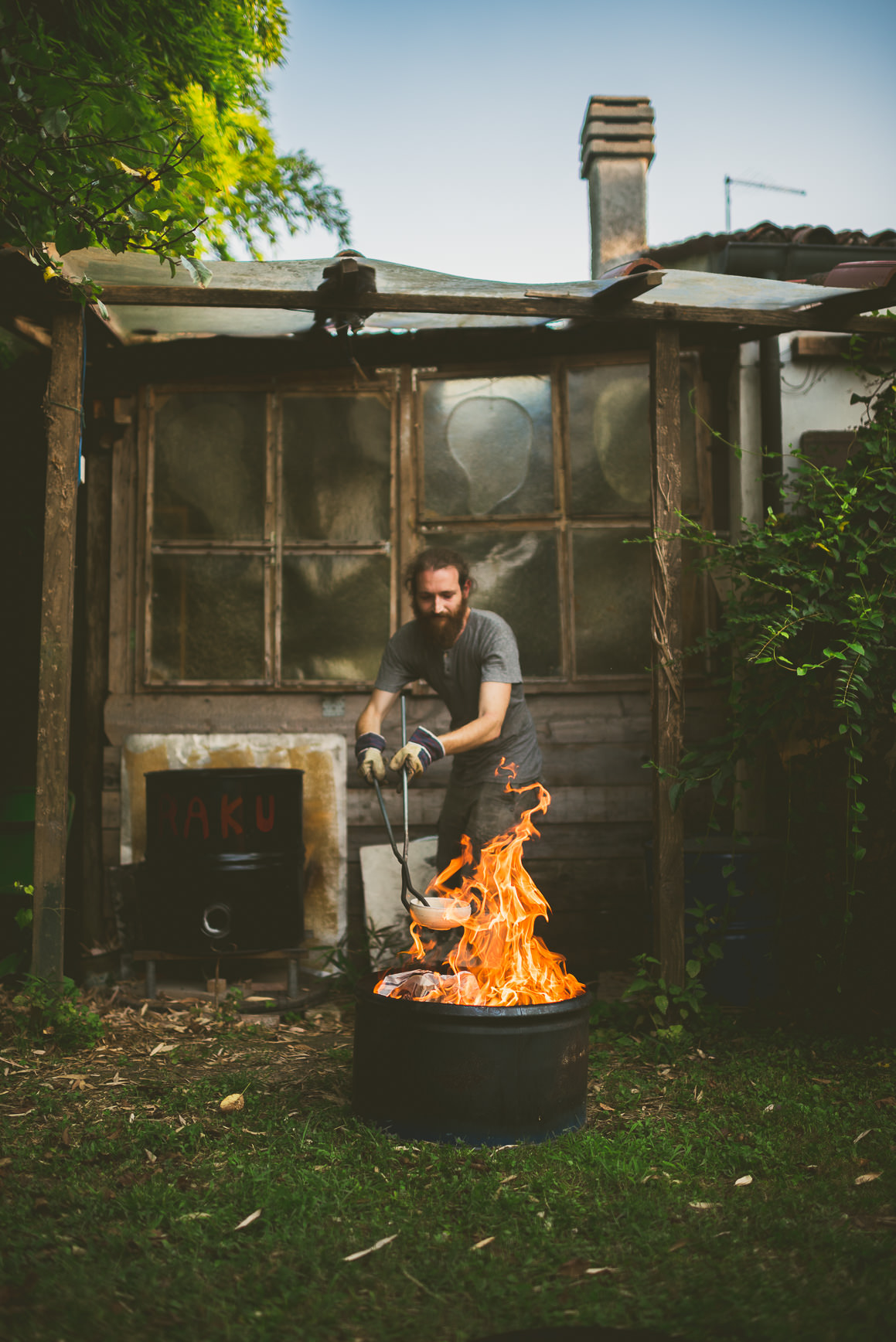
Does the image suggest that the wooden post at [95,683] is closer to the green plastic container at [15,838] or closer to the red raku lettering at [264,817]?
the green plastic container at [15,838]

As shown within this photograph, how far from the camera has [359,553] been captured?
19.1 ft

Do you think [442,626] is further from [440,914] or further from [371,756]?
[440,914]

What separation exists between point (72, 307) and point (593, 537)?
318 centimetres

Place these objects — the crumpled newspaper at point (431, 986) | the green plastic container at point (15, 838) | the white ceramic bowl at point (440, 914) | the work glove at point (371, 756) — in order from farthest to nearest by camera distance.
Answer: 1. the green plastic container at point (15, 838)
2. the work glove at point (371, 756)
3. the white ceramic bowl at point (440, 914)
4. the crumpled newspaper at point (431, 986)

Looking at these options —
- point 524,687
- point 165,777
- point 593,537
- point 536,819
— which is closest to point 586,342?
→ point 593,537

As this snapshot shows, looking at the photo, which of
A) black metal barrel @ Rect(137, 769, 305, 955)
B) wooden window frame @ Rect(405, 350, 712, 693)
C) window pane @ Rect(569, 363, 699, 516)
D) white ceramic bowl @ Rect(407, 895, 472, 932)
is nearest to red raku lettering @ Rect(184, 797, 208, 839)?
black metal barrel @ Rect(137, 769, 305, 955)

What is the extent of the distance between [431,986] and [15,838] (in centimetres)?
307

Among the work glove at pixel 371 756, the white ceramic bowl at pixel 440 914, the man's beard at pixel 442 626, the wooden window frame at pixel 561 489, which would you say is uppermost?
the wooden window frame at pixel 561 489

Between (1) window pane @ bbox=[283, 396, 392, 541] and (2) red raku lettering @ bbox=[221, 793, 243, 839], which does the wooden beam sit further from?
(2) red raku lettering @ bbox=[221, 793, 243, 839]

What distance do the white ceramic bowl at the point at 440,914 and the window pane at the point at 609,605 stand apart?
2.56 meters

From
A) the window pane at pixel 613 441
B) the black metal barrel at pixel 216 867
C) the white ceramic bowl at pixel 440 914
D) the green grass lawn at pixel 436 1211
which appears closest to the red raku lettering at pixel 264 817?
the black metal barrel at pixel 216 867

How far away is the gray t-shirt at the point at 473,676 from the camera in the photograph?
4359 millimetres

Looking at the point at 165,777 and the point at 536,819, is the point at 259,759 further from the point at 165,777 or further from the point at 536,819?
the point at 536,819

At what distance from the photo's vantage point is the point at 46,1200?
267 centimetres
